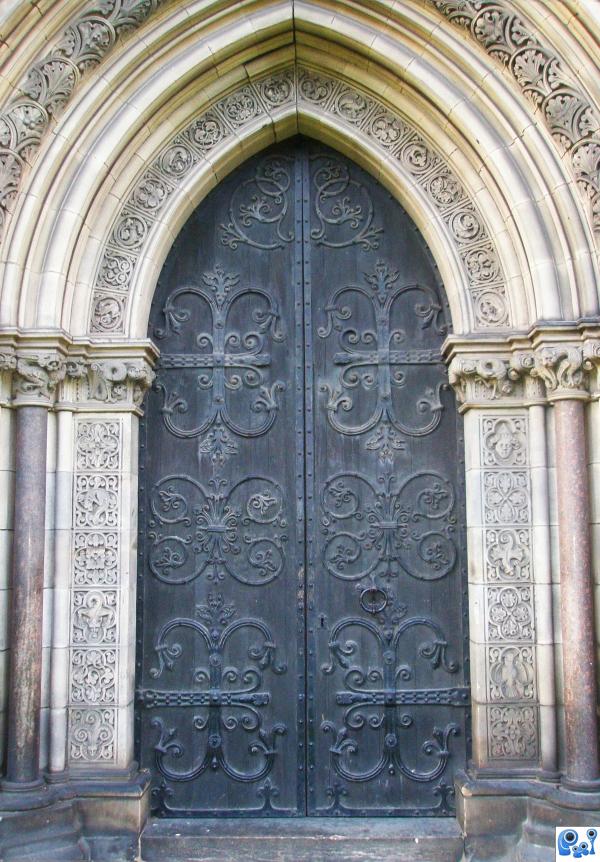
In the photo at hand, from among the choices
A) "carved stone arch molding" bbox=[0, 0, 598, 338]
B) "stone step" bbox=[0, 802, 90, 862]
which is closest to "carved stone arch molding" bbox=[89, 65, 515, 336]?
"carved stone arch molding" bbox=[0, 0, 598, 338]

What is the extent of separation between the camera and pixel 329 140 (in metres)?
5.68

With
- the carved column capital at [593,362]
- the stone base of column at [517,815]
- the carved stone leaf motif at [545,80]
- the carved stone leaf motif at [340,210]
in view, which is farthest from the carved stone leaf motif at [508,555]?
the carved stone leaf motif at [340,210]

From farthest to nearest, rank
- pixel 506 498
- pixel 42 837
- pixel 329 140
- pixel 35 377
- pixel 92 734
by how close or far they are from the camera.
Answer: pixel 329 140, pixel 506 498, pixel 92 734, pixel 35 377, pixel 42 837

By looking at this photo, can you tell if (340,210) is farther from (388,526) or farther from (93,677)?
(93,677)

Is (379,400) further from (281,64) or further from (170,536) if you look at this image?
(281,64)

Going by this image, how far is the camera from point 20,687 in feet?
15.7

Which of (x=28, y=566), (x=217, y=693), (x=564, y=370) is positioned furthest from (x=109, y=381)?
(x=564, y=370)

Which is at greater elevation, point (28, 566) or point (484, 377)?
point (484, 377)

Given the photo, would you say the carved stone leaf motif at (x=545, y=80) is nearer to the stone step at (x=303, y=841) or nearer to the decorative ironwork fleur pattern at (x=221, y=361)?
the decorative ironwork fleur pattern at (x=221, y=361)

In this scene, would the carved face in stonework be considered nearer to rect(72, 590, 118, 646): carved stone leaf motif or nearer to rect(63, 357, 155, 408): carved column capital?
rect(63, 357, 155, 408): carved column capital

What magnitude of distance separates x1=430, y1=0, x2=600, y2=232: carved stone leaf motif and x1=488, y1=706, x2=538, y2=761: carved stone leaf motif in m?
2.90

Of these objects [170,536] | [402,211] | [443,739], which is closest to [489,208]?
[402,211]

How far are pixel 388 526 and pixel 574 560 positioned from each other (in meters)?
1.19

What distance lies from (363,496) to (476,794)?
1.89 m
